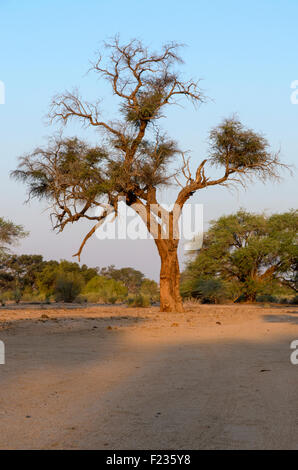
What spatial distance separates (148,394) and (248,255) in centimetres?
2194

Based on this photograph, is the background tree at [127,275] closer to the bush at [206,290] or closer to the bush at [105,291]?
the bush at [105,291]

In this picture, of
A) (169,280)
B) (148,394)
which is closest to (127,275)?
(169,280)

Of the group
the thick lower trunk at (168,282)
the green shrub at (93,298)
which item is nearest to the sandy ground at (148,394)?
the thick lower trunk at (168,282)

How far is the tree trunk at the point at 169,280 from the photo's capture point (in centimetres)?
1653

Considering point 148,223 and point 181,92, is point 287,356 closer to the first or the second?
point 148,223

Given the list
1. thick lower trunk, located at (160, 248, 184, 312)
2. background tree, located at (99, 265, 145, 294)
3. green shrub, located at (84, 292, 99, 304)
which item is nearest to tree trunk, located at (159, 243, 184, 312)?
thick lower trunk, located at (160, 248, 184, 312)

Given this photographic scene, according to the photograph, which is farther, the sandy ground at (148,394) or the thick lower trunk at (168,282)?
the thick lower trunk at (168,282)

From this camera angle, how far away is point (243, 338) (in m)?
8.74

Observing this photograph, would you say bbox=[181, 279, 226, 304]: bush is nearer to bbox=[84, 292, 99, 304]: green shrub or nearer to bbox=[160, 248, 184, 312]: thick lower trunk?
bbox=[84, 292, 99, 304]: green shrub

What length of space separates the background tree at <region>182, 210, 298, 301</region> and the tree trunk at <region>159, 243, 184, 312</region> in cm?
896

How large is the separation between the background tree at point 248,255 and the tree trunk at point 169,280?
353 inches

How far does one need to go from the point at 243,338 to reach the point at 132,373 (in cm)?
389

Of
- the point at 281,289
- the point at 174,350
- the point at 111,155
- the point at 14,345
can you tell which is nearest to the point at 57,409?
the point at 174,350

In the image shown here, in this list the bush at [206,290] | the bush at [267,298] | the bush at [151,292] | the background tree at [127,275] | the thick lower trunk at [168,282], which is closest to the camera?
the thick lower trunk at [168,282]
